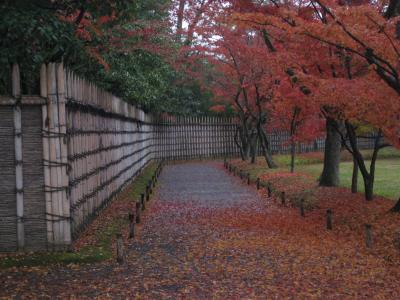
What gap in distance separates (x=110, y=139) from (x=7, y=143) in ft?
22.0

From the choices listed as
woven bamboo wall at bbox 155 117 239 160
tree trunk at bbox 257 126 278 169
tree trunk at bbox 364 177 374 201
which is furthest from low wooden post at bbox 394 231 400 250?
woven bamboo wall at bbox 155 117 239 160

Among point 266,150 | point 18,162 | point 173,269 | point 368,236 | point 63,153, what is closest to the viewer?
point 173,269

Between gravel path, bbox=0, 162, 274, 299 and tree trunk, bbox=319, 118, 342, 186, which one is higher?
tree trunk, bbox=319, 118, 342, 186

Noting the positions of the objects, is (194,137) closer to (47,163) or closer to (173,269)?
(47,163)

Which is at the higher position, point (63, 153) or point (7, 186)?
point (63, 153)

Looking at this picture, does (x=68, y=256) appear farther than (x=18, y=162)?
No

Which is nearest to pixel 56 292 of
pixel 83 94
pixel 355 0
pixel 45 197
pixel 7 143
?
pixel 45 197

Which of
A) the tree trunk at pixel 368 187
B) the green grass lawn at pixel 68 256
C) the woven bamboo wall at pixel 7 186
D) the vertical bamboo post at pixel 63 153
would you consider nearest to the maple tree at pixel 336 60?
the tree trunk at pixel 368 187

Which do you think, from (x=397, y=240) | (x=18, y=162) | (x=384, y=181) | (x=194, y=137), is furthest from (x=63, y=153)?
(x=194, y=137)

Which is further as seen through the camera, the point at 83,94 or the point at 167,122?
the point at 167,122

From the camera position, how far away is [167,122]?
3625 centimetres

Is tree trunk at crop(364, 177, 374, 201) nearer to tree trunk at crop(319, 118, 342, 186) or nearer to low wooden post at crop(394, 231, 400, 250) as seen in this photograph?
tree trunk at crop(319, 118, 342, 186)

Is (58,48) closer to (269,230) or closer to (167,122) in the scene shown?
(269,230)

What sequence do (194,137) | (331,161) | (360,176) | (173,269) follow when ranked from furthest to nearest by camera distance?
(194,137) < (360,176) < (331,161) < (173,269)
